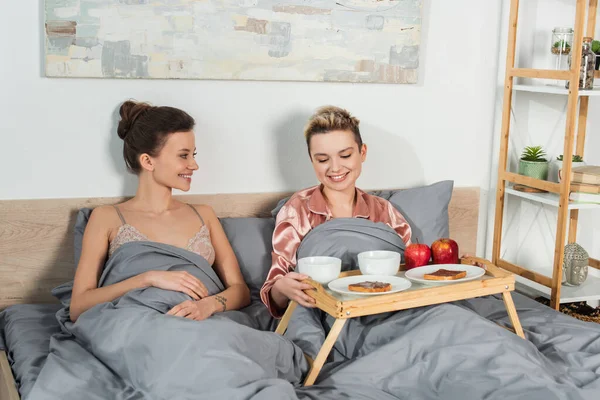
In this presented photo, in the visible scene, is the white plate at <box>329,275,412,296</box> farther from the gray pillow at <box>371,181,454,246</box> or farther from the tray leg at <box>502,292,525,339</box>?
the gray pillow at <box>371,181,454,246</box>

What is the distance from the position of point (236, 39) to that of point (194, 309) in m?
0.90

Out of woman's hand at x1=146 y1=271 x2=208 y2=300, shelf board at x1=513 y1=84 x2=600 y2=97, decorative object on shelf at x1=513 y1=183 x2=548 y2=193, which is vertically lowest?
woman's hand at x1=146 y1=271 x2=208 y2=300

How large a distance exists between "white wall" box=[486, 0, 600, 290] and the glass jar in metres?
0.14

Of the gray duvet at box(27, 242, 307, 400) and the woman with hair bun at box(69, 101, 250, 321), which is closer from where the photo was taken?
the gray duvet at box(27, 242, 307, 400)

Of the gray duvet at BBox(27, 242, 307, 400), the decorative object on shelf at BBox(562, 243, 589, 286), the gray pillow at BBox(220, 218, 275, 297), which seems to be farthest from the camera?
the decorative object on shelf at BBox(562, 243, 589, 286)

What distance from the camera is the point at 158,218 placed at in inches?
84.9

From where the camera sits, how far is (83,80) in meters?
2.24

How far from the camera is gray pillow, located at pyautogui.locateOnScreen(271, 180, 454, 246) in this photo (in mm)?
2453

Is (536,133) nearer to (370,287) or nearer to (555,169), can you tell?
(555,169)

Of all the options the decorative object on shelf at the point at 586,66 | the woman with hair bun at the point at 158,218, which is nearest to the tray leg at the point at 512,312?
the woman with hair bun at the point at 158,218

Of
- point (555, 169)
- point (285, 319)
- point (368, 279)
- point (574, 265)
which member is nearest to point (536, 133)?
point (555, 169)

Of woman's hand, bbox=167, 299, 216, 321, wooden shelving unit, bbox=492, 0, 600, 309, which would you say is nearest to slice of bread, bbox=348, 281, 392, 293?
woman's hand, bbox=167, 299, 216, 321

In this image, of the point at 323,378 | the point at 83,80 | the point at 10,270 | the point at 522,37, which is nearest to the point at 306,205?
the point at 323,378

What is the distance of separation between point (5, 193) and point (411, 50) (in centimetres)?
138
